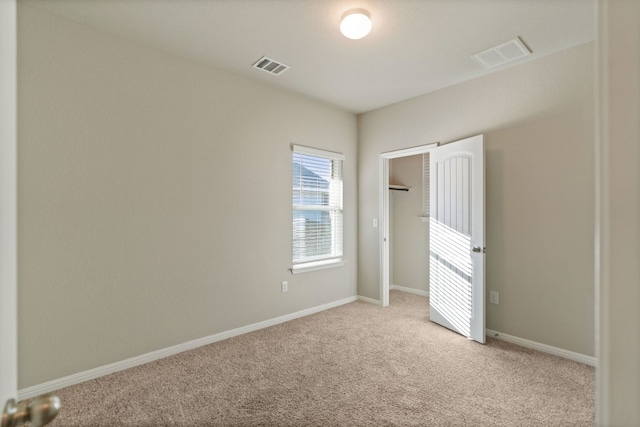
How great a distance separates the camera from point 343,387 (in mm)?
2217

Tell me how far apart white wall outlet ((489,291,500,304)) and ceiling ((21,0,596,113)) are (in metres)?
2.29

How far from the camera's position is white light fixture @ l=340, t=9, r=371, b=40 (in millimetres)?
2160

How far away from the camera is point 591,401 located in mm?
2041

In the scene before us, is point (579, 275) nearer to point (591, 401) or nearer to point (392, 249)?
point (591, 401)

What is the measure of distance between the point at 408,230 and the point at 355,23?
3.61 metres

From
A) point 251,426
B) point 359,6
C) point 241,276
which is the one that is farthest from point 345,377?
point 359,6

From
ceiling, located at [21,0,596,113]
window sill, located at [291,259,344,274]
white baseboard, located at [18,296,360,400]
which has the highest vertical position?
ceiling, located at [21,0,596,113]

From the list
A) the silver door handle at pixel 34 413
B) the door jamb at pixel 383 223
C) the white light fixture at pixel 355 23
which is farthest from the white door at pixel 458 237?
the silver door handle at pixel 34 413

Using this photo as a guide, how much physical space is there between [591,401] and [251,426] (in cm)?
225

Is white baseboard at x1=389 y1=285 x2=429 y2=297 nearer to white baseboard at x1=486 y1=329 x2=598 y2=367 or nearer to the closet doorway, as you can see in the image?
the closet doorway

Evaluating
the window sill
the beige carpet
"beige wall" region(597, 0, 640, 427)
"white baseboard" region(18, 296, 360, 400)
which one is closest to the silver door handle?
"beige wall" region(597, 0, 640, 427)

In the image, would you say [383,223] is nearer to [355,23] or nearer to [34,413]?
[355,23]

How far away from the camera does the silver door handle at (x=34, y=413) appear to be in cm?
54

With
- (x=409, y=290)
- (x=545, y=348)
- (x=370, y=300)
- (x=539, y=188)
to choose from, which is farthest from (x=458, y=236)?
(x=409, y=290)
